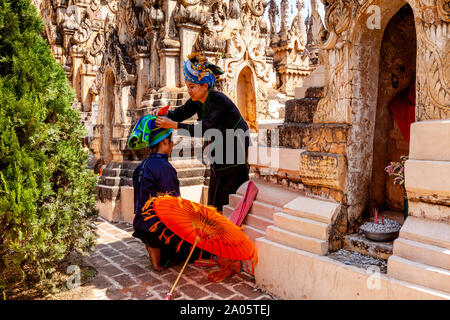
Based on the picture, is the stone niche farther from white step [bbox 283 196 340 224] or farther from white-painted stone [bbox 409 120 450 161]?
white-painted stone [bbox 409 120 450 161]

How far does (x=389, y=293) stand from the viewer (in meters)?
2.52

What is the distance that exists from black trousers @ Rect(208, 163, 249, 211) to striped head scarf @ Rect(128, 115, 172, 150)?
33.2 inches

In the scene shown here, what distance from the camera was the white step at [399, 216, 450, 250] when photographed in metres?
2.48

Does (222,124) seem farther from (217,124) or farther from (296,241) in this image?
(296,241)

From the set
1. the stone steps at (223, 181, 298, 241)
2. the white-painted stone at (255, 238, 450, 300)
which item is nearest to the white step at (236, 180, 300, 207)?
the stone steps at (223, 181, 298, 241)

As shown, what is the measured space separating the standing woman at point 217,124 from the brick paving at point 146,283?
1.18 m

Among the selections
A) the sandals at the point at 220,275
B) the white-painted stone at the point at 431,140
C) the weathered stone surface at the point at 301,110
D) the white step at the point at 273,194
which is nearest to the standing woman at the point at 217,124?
the white step at the point at 273,194

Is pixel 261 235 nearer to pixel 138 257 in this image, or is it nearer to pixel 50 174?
pixel 138 257

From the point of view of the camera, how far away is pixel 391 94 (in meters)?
3.71

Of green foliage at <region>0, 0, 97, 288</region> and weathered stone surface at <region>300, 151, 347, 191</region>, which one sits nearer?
green foliage at <region>0, 0, 97, 288</region>

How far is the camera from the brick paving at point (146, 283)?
3.48 meters

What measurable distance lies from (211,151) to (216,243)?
4.79 feet
